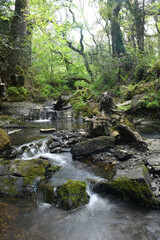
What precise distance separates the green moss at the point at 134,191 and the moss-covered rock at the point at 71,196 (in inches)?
27.2

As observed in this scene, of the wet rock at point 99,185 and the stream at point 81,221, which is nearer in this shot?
the stream at point 81,221

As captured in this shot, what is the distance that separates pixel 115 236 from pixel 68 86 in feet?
68.1

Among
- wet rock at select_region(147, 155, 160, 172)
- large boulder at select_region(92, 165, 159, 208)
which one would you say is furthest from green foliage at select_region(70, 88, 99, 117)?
large boulder at select_region(92, 165, 159, 208)

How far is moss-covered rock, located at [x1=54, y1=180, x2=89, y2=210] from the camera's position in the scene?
316cm

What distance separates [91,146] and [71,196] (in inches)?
94.0

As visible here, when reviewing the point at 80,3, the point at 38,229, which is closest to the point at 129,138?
the point at 38,229

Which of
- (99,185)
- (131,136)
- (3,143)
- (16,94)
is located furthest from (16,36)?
(99,185)

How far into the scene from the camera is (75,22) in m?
21.3

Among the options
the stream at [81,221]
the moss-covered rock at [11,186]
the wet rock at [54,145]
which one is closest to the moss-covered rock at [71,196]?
the stream at [81,221]

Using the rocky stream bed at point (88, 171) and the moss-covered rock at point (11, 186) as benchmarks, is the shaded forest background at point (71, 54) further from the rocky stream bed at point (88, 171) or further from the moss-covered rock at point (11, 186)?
the moss-covered rock at point (11, 186)

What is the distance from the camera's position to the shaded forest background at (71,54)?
10039mm

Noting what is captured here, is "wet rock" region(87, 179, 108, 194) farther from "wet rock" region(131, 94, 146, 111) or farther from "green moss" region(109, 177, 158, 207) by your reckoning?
"wet rock" region(131, 94, 146, 111)

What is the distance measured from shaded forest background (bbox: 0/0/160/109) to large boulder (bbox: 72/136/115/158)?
269 centimetres

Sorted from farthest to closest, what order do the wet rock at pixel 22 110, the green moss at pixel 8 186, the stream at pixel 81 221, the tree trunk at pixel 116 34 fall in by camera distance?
the tree trunk at pixel 116 34, the wet rock at pixel 22 110, the green moss at pixel 8 186, the stream at pixel 81 221
